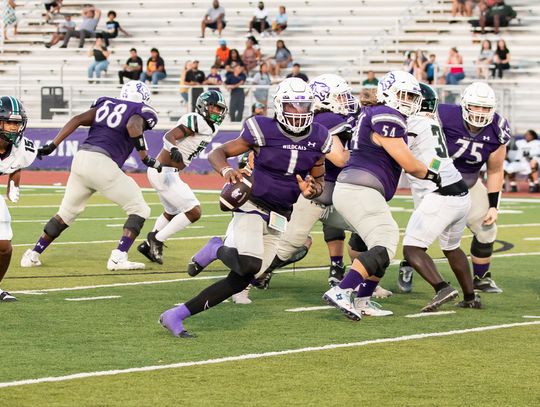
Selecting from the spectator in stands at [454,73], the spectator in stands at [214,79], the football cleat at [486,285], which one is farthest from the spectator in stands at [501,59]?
the football cleat at [486,285]

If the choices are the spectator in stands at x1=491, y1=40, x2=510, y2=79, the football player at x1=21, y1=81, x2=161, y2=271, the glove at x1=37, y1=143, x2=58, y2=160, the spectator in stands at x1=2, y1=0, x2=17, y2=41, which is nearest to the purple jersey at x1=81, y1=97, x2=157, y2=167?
the football player at x1=21, y1=81, x2=161, y2=271

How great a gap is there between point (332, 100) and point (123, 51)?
21905mm

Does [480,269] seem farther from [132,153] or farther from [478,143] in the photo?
[132,153]

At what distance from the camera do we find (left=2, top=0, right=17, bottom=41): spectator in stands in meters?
33.4

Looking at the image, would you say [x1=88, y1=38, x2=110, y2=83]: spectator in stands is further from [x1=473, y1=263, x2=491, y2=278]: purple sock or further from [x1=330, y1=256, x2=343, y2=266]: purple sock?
[x1=473, y1=263, x2=491, y2=278]: purple sock

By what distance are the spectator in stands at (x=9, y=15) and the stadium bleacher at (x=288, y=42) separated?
0.22 m

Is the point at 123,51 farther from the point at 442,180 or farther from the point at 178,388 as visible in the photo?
the point at 178,388

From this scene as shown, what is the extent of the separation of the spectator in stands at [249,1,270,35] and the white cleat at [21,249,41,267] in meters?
19.2

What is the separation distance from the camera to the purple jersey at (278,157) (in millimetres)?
8172

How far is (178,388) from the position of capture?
21.4 feet

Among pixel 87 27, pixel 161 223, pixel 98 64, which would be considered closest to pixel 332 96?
pixel 161 223

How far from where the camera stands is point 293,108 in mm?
8164

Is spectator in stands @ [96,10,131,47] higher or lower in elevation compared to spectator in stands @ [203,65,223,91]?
higher

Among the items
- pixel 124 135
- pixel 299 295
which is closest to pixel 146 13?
pixel 124 135
